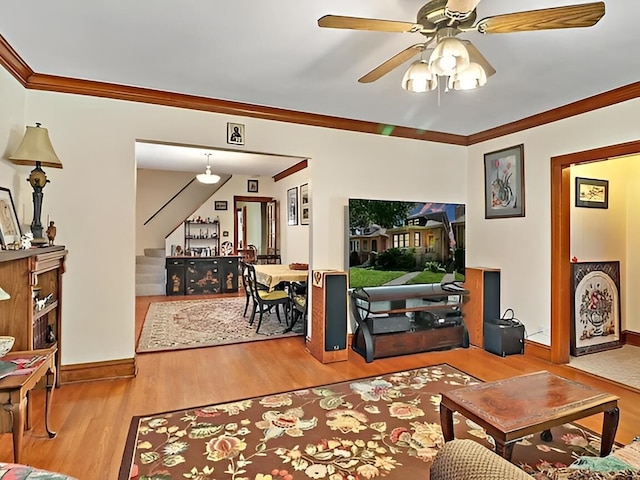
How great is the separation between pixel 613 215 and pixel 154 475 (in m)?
5.17

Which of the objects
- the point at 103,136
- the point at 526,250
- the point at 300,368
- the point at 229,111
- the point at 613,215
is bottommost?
the point at 300,368

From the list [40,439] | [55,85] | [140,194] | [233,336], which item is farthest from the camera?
[140,194]

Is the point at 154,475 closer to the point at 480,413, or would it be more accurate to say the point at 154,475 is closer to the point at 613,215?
the point at 480,413

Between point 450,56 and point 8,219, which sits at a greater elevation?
point 450,56

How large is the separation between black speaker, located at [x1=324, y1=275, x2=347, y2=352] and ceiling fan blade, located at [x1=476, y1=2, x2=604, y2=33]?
8.43 ft

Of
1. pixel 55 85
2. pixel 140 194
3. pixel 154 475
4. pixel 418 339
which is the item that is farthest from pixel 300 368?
pixel 140 194

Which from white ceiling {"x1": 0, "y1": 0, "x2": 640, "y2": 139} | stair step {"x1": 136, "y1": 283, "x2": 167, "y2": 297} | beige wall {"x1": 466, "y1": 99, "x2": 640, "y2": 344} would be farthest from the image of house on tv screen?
stair step {"x1": 136, "y1": 283, "x2": 167, "y2": 297}

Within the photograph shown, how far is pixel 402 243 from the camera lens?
166 inches

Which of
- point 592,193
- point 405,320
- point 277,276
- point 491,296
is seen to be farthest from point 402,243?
point 592,193

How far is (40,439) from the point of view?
2.28m

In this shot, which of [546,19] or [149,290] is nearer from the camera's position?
[546,19]

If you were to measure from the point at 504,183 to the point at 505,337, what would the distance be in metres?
1.75

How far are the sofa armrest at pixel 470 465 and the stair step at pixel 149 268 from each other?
307 inches

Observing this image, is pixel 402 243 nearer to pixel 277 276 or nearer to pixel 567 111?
pixel 277 276
